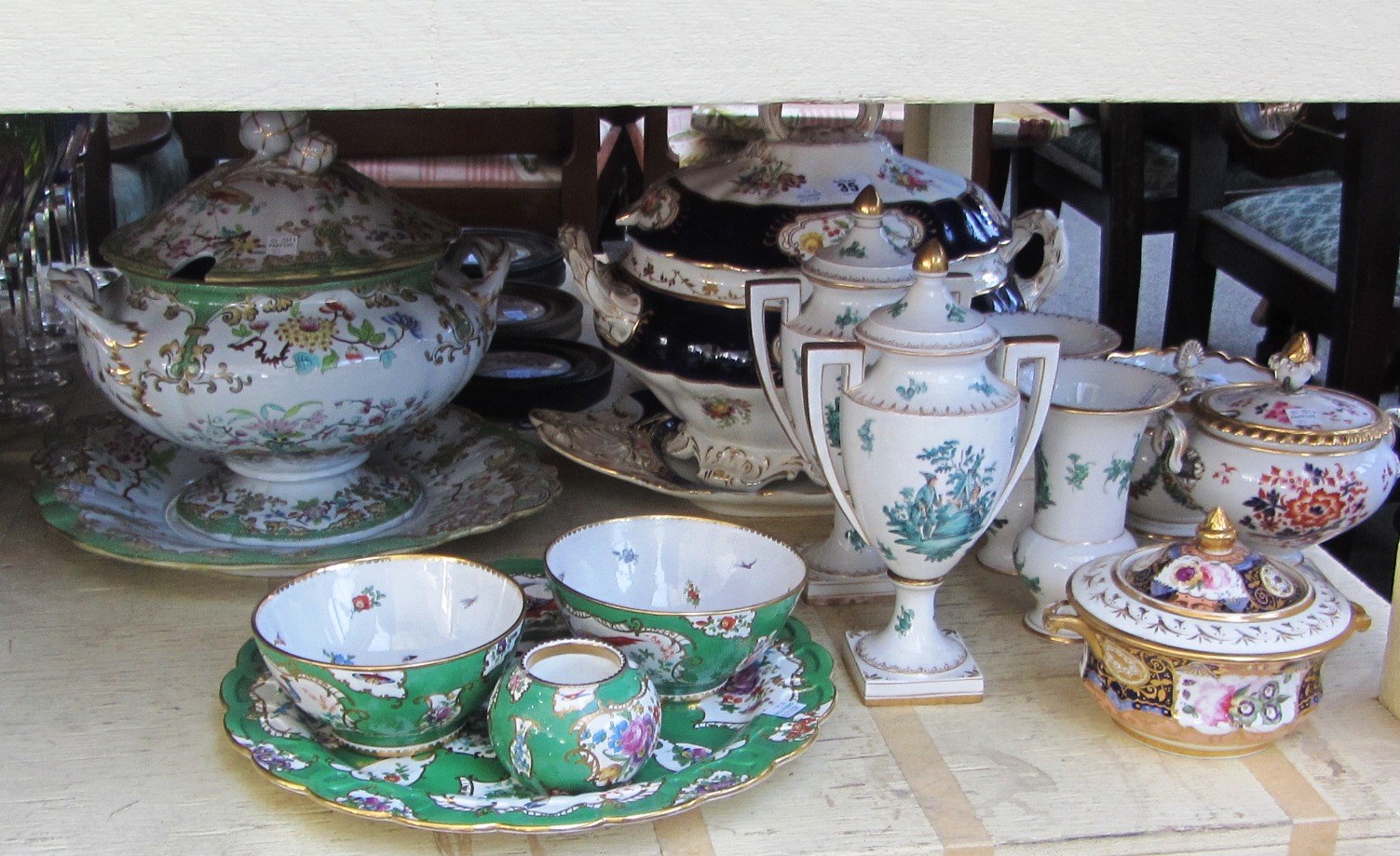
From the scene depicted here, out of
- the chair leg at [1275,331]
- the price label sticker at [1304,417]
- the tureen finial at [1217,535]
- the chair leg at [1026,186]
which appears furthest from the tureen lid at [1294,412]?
the chair leg at [1026,186]

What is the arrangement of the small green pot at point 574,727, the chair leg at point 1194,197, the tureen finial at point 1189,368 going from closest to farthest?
the small green pot at point 574,727, the tureen finial at point 1189,368, the chair leg at point 1194,197

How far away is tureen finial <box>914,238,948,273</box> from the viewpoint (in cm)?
57

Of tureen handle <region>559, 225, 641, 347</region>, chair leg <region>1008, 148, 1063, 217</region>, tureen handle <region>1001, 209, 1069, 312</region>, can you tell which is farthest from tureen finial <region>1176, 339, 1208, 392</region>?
chair leg <region>1008, 148, 1063, 217</region>

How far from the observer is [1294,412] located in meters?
0.68

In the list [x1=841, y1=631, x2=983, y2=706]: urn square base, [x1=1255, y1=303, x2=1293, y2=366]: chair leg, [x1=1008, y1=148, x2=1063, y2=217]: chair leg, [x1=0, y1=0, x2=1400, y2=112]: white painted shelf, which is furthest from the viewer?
[x1=1008, y1=148, x2=1063, y2=217]: chair leg

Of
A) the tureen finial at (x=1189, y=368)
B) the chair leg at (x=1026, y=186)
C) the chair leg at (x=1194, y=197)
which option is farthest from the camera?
the chair leg at (x=1026, y=186)

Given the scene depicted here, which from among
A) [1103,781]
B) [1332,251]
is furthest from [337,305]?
[1332,251]

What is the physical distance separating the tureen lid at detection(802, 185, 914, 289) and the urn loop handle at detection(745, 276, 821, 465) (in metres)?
0.01

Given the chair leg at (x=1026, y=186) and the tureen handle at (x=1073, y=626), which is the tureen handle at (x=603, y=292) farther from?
the chair leg at (x=1026, y=186)

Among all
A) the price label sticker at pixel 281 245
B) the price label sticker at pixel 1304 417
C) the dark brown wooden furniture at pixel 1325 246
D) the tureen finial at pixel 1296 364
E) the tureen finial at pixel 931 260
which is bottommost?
the dark brown wooden furniture at pixel 1325 246

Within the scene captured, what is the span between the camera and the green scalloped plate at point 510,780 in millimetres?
529

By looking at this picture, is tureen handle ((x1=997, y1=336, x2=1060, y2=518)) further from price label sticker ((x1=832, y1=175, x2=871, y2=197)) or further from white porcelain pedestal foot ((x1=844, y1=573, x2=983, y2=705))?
price label sticker ((x1=832, y1=175, x2=871, y2=197))

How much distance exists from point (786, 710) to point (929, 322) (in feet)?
Answer: 0.58

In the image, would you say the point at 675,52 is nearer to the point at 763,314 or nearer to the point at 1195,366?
the point at 763,314
